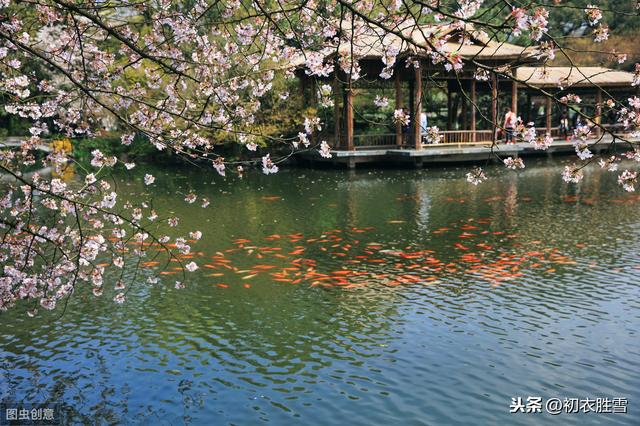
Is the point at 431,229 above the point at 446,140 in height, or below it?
below

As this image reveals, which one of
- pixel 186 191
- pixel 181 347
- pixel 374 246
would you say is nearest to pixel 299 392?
pixel 181 347

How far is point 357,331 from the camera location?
7656mm

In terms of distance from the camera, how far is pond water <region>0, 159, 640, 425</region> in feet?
19.4

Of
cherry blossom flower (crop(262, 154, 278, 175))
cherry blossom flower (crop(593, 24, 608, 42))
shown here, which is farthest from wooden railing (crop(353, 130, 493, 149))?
cherry blossom flower (crop(593, 24, 608, 42))

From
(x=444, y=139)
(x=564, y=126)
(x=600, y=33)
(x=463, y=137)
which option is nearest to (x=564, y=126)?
(x=564, y=126)

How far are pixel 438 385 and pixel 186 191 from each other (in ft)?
54.0

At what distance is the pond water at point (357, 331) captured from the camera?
5.90 metres

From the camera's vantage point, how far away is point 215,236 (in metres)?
13.3

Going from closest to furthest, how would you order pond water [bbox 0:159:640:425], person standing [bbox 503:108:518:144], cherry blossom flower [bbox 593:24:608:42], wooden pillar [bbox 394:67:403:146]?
person standing [bbox 503:108:518:144] → cherry blossom flower [bbox 593:24:608:42] → pond water [bbox 0:159:640:425] → wooden pillar [bbox 394:67:403:146]

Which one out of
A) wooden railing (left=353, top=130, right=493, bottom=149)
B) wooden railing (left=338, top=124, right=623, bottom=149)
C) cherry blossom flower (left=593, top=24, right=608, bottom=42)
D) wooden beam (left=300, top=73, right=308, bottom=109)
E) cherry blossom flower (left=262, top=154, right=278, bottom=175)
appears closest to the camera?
cherry blossom flower (left=593, top=24, right=608, bottom=42)

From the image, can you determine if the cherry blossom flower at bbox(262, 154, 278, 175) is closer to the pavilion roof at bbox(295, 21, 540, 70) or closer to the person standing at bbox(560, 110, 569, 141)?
the pavilion roof at bbox(295, 21, 540, 70)

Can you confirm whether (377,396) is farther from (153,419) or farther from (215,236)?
(215,236)

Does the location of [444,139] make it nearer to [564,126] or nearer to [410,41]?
[564,126]

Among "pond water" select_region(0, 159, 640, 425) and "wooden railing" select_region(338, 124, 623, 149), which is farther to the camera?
"wooden railing" select_region(338, 124, 623, 149)
